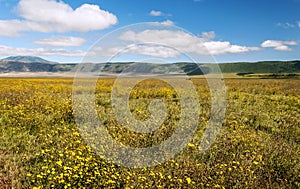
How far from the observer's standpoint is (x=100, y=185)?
564 centimetres

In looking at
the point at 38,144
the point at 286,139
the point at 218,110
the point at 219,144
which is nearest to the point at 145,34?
the point at 219,144

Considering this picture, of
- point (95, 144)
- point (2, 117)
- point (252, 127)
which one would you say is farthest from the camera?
point (252, 127)

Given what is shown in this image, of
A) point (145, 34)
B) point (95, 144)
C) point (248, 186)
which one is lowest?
point (248, 186)

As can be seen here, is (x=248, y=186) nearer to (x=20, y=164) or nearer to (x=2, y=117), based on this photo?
(x=20, y=164)

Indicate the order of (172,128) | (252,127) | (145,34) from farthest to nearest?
(252,127) → (172,128) → (145,34)

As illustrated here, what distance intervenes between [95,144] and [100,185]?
1.88m

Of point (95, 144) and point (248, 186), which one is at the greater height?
point (95, 144)

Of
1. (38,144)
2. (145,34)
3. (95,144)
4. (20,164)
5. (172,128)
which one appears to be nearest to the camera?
(20,164)

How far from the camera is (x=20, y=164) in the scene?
6637 millimetres

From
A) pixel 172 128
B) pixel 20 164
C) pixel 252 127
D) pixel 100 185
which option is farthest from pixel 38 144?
pixel 252 127

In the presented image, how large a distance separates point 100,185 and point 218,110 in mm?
9894

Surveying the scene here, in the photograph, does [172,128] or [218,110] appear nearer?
[172,128]

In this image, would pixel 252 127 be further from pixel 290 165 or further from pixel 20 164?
pixel 20 164

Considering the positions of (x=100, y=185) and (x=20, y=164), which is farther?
(x=20, y=164)
